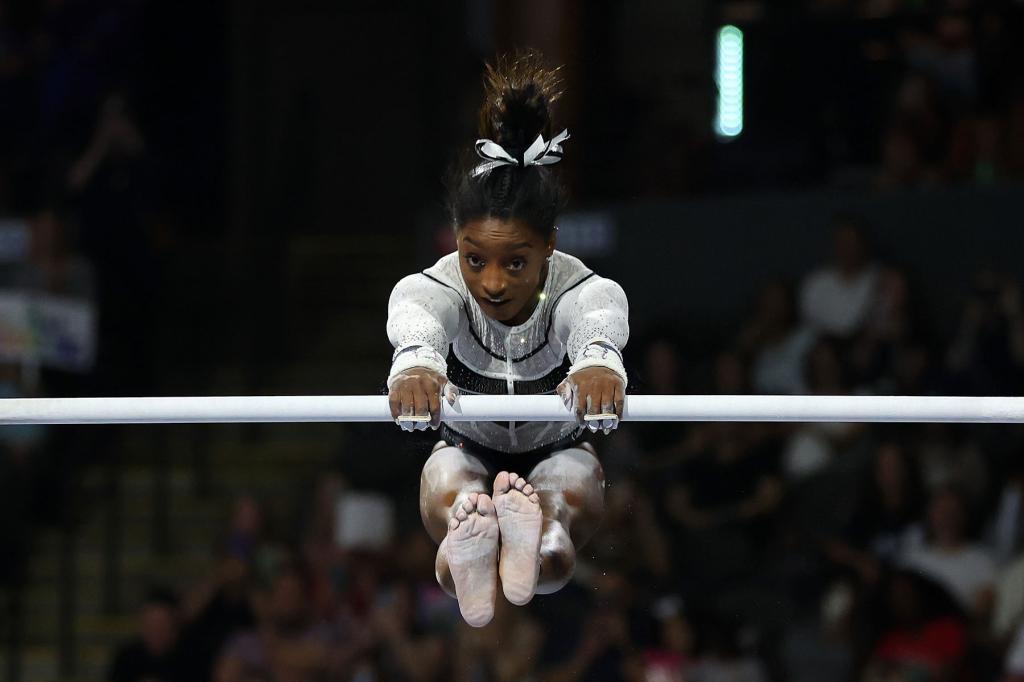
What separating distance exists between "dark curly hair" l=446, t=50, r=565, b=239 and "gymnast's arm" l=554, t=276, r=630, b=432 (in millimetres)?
189

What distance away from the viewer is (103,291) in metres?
7.55

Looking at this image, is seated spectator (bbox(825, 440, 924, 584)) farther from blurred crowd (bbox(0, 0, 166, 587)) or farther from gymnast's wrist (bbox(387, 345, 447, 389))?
blurred crowd (bbox(0, 0, 166, 587))

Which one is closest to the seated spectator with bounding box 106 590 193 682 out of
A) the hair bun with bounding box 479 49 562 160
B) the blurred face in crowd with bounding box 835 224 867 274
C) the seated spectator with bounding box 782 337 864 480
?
the seated spectator with bounding box 782 337 864 480

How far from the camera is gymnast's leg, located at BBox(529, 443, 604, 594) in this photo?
3.38 m

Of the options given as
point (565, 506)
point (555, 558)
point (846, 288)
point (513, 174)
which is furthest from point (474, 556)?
point (846, 288)

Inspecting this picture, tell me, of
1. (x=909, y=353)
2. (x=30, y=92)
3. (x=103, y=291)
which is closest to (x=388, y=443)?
(x=103, y=291)

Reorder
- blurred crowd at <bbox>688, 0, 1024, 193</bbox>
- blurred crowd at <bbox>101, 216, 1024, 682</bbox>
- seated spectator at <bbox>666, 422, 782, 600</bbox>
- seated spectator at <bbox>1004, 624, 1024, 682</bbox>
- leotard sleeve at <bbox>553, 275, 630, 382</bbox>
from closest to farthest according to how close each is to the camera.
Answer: leotard sleeve at <bbox>553, 275, 630, 382</bbox>, seated spectator at <bbox>1004, 624, 1024, 682</bbox>, blurred crowd at <bbox>101, 216, 1024, 682</bbox>, seated spectator at <bbox>666, 422, 782, 600</bbox>, blurred crowd at <bbox>688, 0, 1024, 193</bbox>

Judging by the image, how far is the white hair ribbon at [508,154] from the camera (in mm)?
3389

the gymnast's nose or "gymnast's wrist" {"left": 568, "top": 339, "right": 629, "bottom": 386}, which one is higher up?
the gymnast's nose

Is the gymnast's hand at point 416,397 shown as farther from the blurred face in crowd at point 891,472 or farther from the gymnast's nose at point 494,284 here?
the blurred face in crowd at point 891,472

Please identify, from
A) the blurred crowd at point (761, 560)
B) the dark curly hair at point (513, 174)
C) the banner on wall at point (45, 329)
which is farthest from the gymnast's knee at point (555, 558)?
the banner on wall at point (45, 329)

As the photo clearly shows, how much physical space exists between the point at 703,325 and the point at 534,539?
11.7 ft

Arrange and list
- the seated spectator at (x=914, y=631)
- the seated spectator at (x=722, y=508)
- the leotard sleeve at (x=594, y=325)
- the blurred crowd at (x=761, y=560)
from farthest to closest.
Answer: the seated spectator at (x=722, y=508) → the blurred crowd at (x=761, y=560) → the seated spectator at (x=914, y=631) → the leotard sleeve at (x=594, y=325)

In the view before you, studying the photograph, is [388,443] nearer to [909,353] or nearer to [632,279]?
[632,279]
